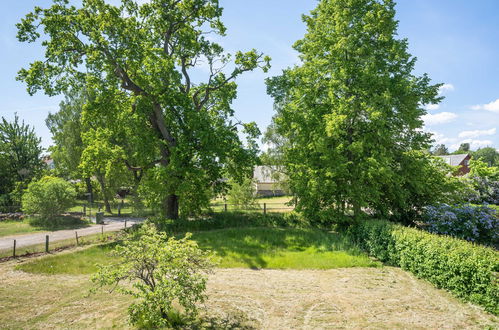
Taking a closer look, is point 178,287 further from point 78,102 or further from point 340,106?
point 78,102

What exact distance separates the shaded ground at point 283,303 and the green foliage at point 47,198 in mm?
13921

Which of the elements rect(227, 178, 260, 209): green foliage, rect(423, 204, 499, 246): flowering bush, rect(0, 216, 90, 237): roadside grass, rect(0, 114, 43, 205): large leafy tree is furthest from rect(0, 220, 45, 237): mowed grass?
rect(423, 204, 499, 246): flowering bush

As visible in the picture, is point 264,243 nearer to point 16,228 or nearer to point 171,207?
point 171,207

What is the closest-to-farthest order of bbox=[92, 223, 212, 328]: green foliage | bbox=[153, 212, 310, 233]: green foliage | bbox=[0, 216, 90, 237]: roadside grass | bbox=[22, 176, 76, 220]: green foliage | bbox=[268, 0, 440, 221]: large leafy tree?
bbox=[92, 223, 212, 328]: green foliage
bbox=[268, 0, 440, 221]: large leafy tree
bbox=[153, 212, 310, 233]: green foliage
bbox=[0, 216, 90, 237]: roadside grass
bbox=[22, 176, 76, 220]: green foliage

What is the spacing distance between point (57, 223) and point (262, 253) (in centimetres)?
2051

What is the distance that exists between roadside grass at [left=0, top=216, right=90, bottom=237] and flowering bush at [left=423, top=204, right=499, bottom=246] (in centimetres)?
2758

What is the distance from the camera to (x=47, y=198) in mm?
24547

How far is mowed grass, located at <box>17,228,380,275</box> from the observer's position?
1385cm

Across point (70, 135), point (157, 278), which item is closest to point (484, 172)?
point (157, 278)

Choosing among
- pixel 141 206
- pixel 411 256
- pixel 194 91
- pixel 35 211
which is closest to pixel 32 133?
pixel 35 211

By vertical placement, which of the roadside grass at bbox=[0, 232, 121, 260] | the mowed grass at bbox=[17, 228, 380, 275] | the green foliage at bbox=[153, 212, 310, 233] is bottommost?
the mowed grass at bbox=[17, 228, 380, 275]

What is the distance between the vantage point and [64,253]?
15578 millimetres

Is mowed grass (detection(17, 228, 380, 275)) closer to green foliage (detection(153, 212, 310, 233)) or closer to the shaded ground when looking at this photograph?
the shaded ground

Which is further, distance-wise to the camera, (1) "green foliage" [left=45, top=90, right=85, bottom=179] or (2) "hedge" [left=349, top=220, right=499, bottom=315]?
(1) "green foliage" [left=45, top=90, right=85, bottom=179]
